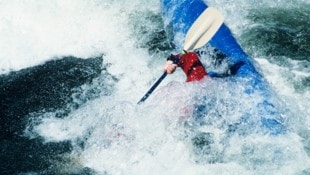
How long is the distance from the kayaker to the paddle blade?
259 mm

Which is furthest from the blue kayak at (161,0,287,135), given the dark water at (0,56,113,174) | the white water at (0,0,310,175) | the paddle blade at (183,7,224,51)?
the dark water at (0,56,113,174)

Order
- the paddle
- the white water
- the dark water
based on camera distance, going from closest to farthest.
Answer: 1. the white water
2. the dark water
3. the paddle

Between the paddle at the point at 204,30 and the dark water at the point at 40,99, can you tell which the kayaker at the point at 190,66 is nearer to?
the paddle at the point at 204,30

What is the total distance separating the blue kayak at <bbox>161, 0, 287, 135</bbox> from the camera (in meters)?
4.32

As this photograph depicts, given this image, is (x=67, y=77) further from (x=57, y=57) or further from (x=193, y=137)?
(x=193, y=137)

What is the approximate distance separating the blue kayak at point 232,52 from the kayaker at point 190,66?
0.51 meters

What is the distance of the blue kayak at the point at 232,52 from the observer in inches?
170

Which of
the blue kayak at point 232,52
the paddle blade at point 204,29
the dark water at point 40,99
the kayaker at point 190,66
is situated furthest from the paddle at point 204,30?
the dark water at point 40,99

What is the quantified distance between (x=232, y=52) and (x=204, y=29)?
0.56 metres

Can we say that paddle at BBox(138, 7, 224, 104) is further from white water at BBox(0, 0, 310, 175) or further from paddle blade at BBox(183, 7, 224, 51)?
white water at BBox(0, 0, 310, 175)

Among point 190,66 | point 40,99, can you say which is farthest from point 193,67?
point 40,99

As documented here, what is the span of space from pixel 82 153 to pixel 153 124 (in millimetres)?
839

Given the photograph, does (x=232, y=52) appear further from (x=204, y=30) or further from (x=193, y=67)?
(x=193, y=67)

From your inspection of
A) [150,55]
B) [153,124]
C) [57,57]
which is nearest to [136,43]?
A: [150,55]
